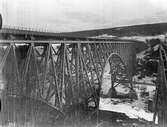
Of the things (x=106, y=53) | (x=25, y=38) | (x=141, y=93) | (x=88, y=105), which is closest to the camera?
(x=25, y=38)

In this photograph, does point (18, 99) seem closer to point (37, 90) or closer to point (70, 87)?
point (37, 90)

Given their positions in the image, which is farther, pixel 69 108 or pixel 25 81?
pixel 69 108

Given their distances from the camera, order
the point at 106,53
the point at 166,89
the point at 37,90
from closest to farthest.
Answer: the point at 166,89, the point at 37,90, the point at 106,53

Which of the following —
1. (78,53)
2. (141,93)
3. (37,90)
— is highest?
(78,53)

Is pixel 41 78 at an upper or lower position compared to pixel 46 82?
upper

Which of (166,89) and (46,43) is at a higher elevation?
(46,43)

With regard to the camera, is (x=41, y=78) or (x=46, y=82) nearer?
(x=41, y=78)

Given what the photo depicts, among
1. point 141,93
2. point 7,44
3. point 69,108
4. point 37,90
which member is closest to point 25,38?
point 7,44
